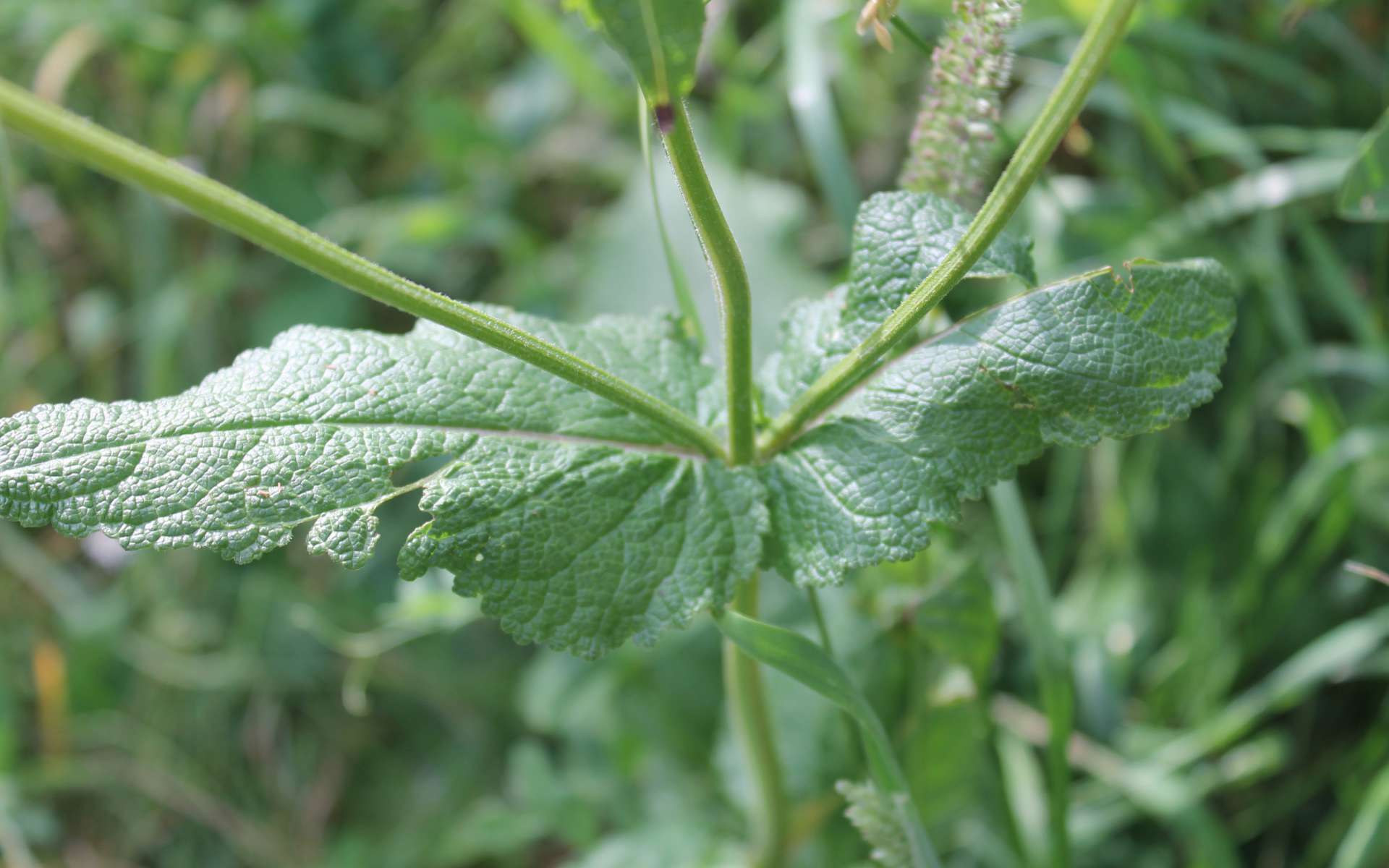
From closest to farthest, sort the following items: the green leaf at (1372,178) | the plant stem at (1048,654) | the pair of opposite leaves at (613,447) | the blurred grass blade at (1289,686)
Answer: the pair of opposite leaves at (613,447) → the green leaf at (1372,178) → the plant stem at (1048,654) → the blurred grass blade at (1289,686)

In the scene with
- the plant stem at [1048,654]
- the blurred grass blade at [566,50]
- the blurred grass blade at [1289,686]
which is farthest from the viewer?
the blurred grass blade at [566,50]

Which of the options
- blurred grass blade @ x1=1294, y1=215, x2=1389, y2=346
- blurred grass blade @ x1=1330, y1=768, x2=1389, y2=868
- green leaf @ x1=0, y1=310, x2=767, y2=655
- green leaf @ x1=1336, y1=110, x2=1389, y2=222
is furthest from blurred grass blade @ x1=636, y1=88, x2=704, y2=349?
blurred grass blade @ x1=1294, y1=215, x2=1389, y2=346

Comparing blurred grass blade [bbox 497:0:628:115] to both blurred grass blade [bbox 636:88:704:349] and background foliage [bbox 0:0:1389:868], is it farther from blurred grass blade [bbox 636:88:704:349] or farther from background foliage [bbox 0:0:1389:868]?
blurred grass blade [bbox 636:88:704:349]

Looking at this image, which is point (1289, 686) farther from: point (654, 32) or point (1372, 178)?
point (654, 32)

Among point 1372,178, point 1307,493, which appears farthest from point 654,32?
point 1307,493

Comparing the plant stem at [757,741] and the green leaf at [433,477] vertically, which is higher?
the green leaf at [433,477]

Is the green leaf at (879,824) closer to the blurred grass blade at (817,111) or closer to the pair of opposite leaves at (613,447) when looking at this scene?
the pair of opposite leaves at (613,447)

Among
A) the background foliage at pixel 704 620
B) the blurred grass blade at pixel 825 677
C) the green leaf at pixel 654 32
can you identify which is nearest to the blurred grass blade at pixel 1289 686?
the background foliage at pixel 704 620
